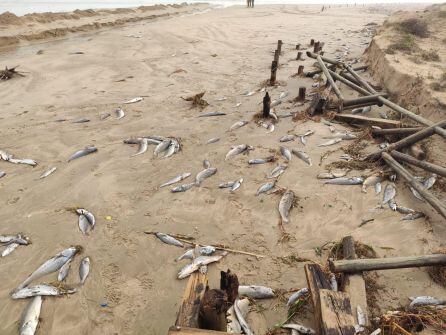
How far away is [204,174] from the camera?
610 centimetres

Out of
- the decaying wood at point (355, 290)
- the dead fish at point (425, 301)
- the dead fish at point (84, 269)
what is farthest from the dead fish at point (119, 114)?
the dead fish at point (425, 301)

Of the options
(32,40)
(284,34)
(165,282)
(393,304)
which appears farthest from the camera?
(284,34)

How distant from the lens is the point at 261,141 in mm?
7254

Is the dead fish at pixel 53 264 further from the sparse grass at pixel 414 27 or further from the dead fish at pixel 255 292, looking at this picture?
the sparse grass at pixel 414 27

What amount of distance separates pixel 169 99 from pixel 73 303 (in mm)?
6729

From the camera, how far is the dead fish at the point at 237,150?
6683 millimetres

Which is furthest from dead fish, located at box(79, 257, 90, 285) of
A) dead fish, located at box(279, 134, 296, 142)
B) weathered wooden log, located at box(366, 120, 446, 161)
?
weathered wooden log, located at box(366, 120, 446, 161)

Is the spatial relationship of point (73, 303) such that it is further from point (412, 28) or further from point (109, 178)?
point (412, 28)

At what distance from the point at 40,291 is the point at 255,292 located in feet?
8.28

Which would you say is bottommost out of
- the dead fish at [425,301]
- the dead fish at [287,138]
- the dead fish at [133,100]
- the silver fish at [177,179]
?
the dead fish at [425,301]

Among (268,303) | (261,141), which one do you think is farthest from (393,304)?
(261,141)

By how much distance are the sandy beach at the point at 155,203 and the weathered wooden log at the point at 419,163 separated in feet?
1.62

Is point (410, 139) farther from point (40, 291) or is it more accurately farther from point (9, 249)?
point (9, 249)

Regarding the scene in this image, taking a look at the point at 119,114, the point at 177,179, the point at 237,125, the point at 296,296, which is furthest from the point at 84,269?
the point at 119,114
